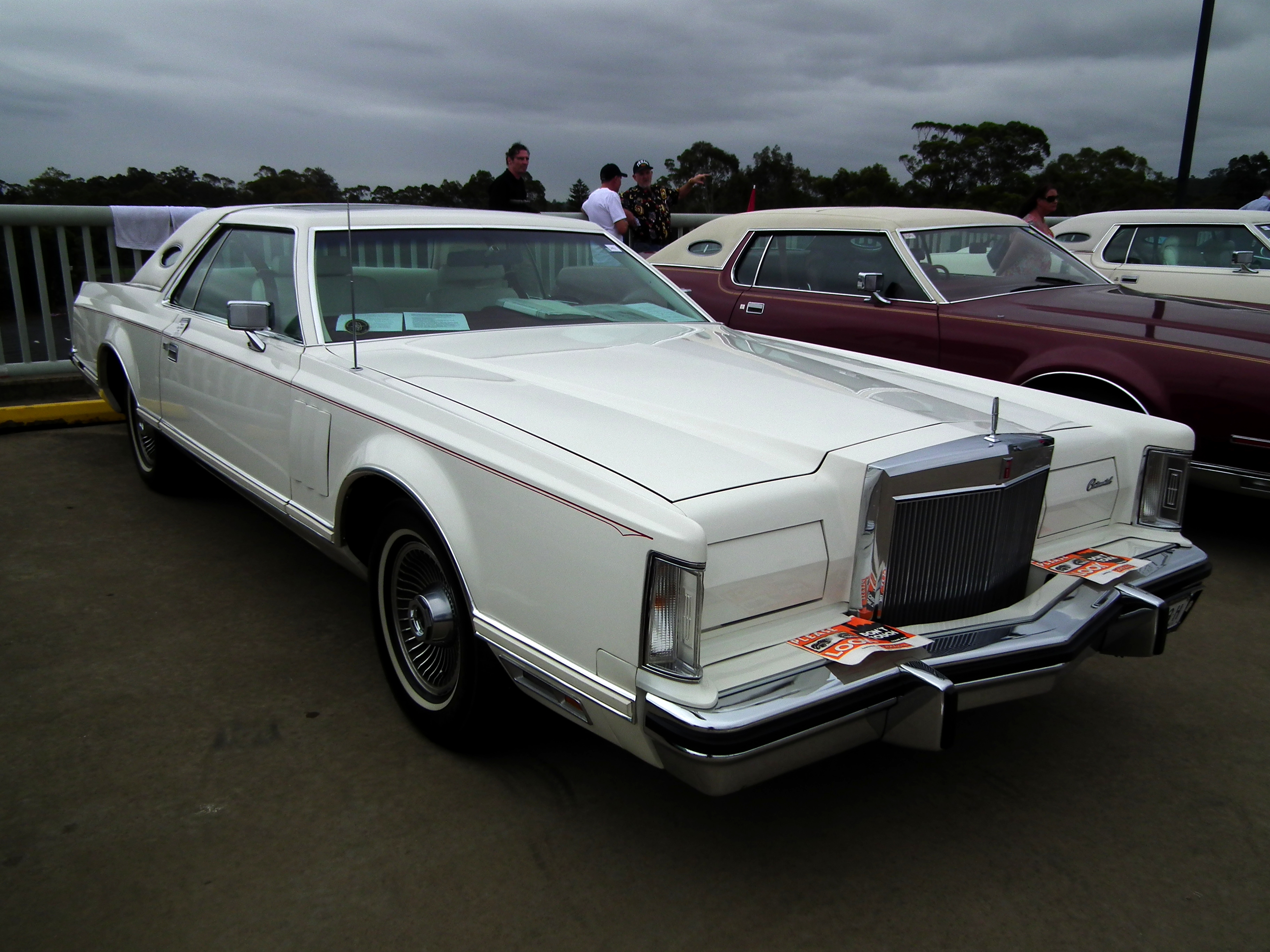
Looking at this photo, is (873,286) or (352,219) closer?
(352,219)

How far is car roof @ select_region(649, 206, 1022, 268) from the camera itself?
5676 millimetres

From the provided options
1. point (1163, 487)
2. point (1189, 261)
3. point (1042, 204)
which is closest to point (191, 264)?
point (1163, 487)

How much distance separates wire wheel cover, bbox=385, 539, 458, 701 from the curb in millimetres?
4282

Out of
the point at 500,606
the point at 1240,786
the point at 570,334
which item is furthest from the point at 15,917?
the point at 1240,786

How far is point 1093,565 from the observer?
102 inches

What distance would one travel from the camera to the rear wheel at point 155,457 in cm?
466

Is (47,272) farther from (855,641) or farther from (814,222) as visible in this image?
(855,641)

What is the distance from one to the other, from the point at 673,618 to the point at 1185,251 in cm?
786

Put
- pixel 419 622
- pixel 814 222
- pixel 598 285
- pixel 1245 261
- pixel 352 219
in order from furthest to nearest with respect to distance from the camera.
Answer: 1. pixel 1245 261
2. pixel 814 222
3. pixel 598 285
4. pixel 352 219
5. pixel 419 622

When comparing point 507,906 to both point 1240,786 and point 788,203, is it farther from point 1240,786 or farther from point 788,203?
point 788,203

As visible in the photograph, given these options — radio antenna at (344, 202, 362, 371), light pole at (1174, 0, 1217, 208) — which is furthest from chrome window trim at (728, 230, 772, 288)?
light pole at (1174, 0, 1217, 208)

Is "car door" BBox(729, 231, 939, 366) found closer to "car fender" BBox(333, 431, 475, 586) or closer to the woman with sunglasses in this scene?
the woman with sunglasses

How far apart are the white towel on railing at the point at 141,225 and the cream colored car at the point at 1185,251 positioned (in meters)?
7.29

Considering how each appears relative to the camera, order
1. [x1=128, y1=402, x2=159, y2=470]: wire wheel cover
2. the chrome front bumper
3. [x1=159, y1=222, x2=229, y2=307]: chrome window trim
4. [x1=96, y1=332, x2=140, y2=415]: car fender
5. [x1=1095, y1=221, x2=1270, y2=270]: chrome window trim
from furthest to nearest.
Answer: [x1=1095, y1=221, x2=1270, y2=270]: chrome window trim → [x1=128, y1=402, x2=159, y2=470]: wire wheel cover → [x1=96, y1=332, x2=140, y2=415]: car fender → [x1=159, y1=222, x2=229, y2=307]: chrome window trim → the chrome front bumper
